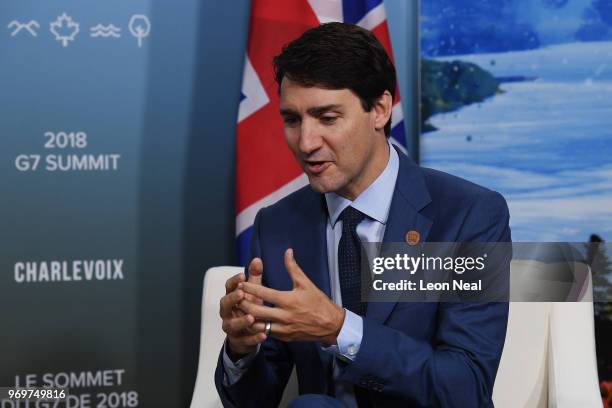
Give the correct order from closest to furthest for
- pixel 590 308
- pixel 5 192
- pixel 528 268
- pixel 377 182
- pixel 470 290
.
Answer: pixel 470 290
pixel 377 182
pixel 590 308
pixel 528 268
pixel 5 192

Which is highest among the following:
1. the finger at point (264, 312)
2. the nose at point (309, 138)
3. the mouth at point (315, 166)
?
the nose at point (309, 138)

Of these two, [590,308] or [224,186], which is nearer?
[590,308]

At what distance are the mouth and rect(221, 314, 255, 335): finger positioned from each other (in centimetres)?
36

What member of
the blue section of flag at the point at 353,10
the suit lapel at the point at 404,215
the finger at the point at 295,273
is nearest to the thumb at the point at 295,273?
the finger at the point at 295,273

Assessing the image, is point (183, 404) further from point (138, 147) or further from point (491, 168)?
point (491, 168)

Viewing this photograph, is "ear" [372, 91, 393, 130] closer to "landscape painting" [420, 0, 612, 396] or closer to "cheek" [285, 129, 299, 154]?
"cheek" [285, 129, 299, 154]

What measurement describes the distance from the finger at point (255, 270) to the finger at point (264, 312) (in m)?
0.08

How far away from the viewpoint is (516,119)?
2.95 m

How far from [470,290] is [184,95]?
1.73 meters

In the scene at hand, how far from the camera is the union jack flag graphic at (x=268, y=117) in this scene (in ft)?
9.02

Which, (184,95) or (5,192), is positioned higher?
(184,95)

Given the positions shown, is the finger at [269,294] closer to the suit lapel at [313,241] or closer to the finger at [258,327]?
the finger at [258,327]

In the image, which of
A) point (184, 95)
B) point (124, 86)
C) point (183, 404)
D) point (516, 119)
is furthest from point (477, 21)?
point (183, 404)

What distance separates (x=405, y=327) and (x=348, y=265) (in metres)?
0.18
